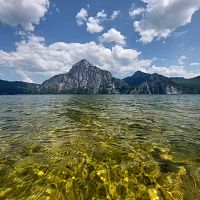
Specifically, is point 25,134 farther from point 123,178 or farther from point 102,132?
point 123,178

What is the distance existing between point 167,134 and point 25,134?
13.2 m

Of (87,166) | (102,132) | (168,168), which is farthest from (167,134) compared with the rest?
(87,166)

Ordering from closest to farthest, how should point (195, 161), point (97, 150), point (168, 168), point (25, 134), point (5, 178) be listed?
point (5, 178), point (168, 168), point (195, 161), point (97, 150), point (25, 134)

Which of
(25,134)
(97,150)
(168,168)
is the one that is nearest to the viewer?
(168,168)

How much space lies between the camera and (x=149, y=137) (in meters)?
16.3

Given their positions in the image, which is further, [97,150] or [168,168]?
[97,150]

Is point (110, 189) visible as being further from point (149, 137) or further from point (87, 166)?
point (149, 137)

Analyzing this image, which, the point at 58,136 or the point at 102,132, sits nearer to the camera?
the point at 58,136

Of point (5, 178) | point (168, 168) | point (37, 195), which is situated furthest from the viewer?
Result: point (168, 168)

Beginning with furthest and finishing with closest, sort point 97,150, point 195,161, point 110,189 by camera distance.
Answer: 1. point 97,150
2. point 195,161
3. point 110,189

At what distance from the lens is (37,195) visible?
753 cm

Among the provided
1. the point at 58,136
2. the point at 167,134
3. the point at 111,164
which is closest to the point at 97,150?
the point at 111,164

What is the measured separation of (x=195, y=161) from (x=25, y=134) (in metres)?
14.2

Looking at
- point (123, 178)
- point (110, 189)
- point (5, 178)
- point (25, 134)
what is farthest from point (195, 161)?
point (25, 134)
